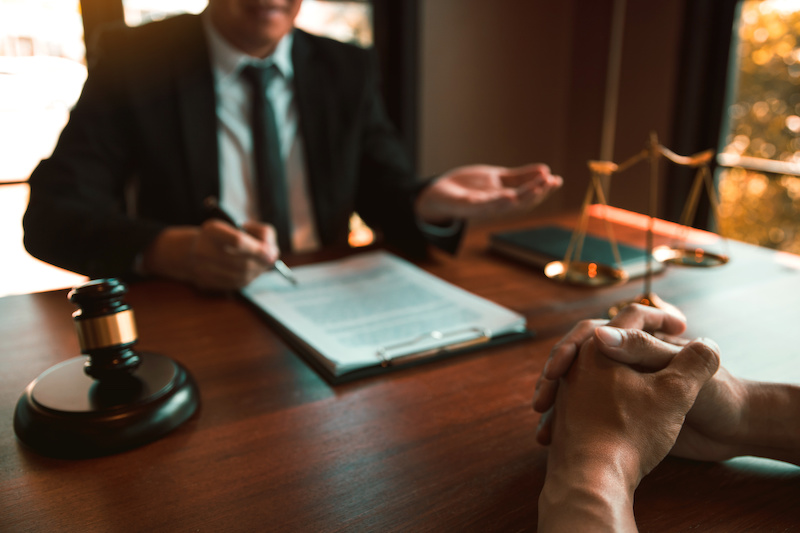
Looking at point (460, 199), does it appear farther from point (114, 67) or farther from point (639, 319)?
point (114, 67)

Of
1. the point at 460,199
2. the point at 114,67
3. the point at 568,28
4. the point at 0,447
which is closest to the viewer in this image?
the point at 0,447

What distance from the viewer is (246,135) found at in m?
1.65

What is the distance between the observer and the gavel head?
63cm

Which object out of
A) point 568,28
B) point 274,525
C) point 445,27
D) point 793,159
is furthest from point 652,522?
point 568,28

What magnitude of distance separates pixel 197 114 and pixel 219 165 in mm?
143

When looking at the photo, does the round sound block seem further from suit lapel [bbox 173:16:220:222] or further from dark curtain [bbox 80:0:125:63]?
dark curtain [bbox 80:0:125:63]

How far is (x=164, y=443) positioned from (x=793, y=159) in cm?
316

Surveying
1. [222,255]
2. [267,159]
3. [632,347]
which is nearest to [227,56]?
[267,159]

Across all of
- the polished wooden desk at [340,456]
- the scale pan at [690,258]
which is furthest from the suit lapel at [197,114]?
the scale pan at [690,258]

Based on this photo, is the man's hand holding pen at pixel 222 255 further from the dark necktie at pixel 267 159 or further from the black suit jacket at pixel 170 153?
the dark necktie at pixel 267 159

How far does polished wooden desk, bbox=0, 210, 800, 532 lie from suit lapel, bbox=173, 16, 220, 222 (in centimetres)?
66

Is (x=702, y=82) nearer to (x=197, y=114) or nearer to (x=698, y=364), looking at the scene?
(x=197, y=114)

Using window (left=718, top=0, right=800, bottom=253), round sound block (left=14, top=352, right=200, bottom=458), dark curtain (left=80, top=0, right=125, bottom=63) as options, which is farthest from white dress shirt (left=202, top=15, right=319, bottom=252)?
window (left=718, top=0, right=800, bottom=253)

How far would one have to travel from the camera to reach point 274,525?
1.62 ft
